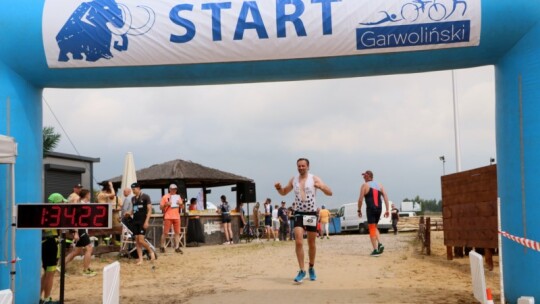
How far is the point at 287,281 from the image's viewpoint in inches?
354

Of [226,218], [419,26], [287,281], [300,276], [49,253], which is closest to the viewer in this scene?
[419,26]

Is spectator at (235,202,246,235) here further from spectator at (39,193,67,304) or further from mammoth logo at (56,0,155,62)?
mammoth logo at (56,0,155,62)

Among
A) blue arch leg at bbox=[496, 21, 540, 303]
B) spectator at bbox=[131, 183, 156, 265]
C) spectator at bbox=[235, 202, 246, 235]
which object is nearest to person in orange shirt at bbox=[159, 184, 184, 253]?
spectator at bbox=[131, 183, 156, 265]

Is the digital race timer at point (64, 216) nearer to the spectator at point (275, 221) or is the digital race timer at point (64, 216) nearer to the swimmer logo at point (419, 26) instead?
the swimmer logo at point (419, 26)

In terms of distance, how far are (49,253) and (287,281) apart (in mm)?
3393

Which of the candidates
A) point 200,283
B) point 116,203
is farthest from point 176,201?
point 200,283

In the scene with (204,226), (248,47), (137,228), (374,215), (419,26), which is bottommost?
(204,226)

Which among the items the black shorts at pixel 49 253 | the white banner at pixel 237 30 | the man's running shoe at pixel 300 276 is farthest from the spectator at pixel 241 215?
the white banner at pixel 237 30

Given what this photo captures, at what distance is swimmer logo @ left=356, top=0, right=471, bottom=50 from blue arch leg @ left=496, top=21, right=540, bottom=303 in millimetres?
695

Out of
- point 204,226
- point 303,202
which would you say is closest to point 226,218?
point 204,226

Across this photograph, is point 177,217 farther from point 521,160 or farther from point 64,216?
point 521,160

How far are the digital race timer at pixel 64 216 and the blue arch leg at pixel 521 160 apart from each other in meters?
4.47

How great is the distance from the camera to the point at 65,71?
7.44 m

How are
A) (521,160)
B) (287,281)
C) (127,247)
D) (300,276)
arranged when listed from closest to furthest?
(521,160)
(300,276)
(287,281)
(127,247)
